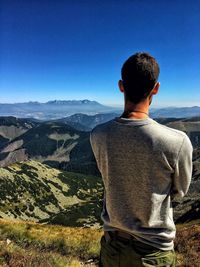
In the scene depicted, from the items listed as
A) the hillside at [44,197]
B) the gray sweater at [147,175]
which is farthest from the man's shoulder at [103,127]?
the hillside at [44,197]

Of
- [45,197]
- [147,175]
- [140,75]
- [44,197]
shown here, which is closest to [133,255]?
[147,175]

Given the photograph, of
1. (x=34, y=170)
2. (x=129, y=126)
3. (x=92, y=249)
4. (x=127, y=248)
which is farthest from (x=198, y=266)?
(x=34, y=170)

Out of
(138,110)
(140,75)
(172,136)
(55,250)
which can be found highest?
(140,75)

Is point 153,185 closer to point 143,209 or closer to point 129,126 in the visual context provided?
point 143,209

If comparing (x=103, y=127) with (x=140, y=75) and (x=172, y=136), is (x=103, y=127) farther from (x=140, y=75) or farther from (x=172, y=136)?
(x=172, y=136)

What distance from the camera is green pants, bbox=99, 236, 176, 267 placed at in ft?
14.4

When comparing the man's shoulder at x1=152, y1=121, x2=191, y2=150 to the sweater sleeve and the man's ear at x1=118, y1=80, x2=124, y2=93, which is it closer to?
the sweater sleeve

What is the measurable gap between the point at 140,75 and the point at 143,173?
1310 millimetres

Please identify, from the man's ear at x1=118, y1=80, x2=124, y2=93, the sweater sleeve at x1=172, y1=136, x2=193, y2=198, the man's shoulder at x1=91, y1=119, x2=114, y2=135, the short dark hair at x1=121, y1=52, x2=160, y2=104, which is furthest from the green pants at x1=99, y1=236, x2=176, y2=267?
the man's ear at x1=118, y1=80, x2=124, y2=93

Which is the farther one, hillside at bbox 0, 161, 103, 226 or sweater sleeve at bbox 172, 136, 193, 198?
hillside at bbox 0, 161, 103, 226

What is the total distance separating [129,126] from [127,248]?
1654 mm

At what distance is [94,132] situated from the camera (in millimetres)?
5090

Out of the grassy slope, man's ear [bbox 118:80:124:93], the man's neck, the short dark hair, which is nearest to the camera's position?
the short dark hair

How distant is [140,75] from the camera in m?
4.49
